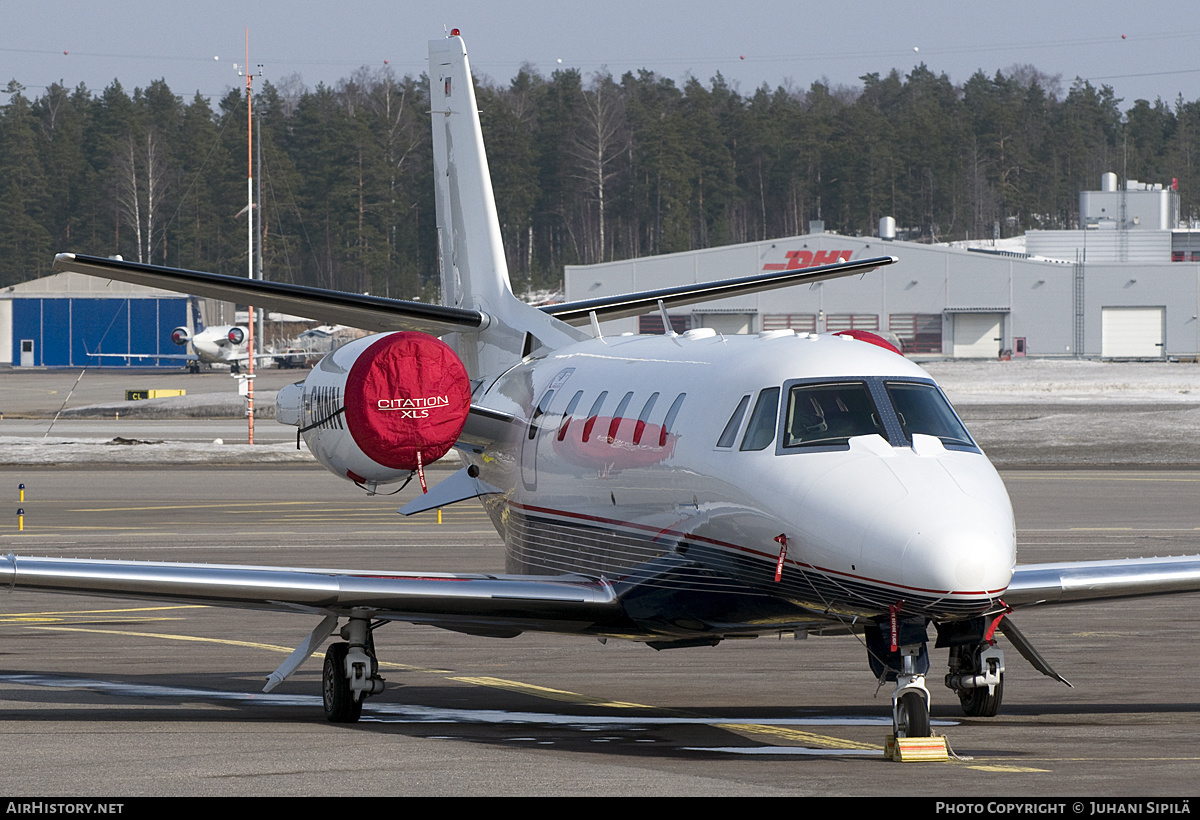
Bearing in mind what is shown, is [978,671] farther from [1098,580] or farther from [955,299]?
[955,299]

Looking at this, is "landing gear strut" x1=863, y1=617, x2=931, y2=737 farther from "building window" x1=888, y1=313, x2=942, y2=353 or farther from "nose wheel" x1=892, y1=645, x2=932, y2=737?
"building window" x1=888, y1=313, x2=942, y2=353

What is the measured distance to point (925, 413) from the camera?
38.4ft

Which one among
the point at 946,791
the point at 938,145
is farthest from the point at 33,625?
the point at 938,145

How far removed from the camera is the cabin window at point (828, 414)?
11500 mm

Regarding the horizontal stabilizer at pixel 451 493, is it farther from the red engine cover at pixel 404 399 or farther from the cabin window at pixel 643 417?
the cabin window at pixel 643 417

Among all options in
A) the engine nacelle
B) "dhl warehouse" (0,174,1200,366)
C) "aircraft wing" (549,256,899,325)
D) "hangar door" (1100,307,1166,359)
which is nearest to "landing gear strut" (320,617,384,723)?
the engine nacelle

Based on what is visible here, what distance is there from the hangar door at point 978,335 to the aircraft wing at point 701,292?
266ft

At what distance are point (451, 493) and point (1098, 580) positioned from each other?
7718 mm

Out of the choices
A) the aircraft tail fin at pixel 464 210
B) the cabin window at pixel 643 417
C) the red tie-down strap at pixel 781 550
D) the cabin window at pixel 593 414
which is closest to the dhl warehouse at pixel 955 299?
the aircraft tail fin at pixel 464 210

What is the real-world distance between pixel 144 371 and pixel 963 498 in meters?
115

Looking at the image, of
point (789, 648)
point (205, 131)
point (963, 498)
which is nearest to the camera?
point (963, 498)

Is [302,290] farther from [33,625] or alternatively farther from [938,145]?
[938,145]

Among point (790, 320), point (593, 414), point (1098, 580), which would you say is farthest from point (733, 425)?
point (790, 320)

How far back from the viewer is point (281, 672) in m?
13.7
